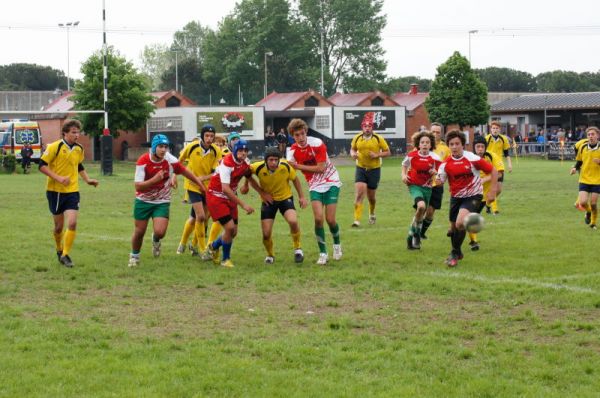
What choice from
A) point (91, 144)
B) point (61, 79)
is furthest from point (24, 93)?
point (91, 144)

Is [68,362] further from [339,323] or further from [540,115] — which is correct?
[540,115]

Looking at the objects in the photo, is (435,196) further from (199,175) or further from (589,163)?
(199,175)

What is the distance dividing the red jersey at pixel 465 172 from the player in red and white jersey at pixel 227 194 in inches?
108

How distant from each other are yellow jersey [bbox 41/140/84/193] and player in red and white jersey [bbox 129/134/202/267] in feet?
3.15

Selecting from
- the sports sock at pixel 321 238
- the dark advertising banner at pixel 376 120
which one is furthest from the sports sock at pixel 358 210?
the dark advertising banner at pixel 376 120

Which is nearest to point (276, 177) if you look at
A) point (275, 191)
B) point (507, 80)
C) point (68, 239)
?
point (275, 191)

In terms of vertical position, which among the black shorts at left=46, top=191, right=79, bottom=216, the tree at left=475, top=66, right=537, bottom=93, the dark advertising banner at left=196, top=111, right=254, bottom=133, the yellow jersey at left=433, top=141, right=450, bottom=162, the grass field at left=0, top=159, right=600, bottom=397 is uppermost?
the tree at left=475, top=66, right=537, bottom=93

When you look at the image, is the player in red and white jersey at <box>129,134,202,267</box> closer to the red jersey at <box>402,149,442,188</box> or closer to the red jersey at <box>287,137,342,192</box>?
the red jersey at <box>287,137,342,192</box>

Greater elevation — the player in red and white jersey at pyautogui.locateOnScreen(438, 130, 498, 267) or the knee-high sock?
the player in red and white jersey at pyautogui.locateOnScreen(438, 130, 498, 267)

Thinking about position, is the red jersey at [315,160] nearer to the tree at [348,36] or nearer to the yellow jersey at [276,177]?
the yellow jersey at [276,177]

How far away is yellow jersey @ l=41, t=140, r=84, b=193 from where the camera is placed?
13.4 metres

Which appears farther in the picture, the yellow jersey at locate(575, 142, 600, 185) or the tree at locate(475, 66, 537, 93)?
the tree at locate(475, 66, 537, 93)

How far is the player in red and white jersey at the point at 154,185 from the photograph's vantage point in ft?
43.1

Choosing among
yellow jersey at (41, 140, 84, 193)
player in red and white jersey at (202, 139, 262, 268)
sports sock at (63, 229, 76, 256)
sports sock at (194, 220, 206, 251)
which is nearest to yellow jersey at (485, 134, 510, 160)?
sports sock at (194, 220, 206, 251)
